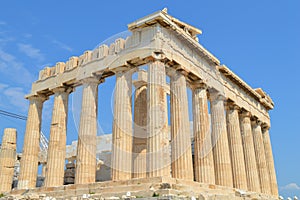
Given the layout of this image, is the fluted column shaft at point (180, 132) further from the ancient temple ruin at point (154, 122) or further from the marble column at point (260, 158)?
the marble column at point (260, 158)

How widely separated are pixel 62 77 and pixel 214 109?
13108 millimetres

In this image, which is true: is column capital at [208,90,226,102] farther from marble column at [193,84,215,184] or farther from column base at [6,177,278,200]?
column base at [6,177,278,200]

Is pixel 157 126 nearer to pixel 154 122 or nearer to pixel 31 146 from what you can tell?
pixel 154 122

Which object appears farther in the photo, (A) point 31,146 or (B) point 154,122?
(A) point 31,146

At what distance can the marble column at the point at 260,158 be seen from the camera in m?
32.7

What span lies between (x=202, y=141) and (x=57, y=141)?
11.5 m

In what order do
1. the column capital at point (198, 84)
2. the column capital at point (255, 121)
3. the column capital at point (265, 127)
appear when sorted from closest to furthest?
the column capital at point (198, 84) < the column capital at point (255, 121) < the column capital at point (265, 127)

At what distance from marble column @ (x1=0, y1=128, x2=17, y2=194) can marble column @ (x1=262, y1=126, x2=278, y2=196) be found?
25810 millimetres

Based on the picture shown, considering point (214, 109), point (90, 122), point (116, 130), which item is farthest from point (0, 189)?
point (214, 109)

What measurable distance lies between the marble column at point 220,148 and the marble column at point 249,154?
5391 millimetres

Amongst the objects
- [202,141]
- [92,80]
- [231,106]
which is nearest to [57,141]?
[92,80]

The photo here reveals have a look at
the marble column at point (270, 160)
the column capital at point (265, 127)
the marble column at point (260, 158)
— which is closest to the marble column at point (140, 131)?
the marble column at point (260, 158)

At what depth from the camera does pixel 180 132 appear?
22.0m

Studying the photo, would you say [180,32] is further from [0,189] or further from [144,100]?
[0,189]
